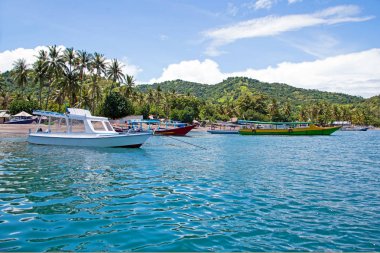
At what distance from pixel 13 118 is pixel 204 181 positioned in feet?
218

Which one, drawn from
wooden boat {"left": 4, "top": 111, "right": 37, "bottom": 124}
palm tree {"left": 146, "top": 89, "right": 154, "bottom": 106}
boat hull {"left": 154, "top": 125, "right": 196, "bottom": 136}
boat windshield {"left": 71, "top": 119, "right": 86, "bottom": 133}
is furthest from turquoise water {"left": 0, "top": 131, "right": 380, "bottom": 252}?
palm tree {"left": 146, "top": 89, "right": 154, "bottom": 106}

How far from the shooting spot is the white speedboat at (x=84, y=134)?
29.6m

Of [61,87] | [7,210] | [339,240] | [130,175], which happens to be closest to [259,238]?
[339,240]

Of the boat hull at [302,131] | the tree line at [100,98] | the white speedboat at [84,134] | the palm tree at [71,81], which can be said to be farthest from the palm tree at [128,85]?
the white speedboat at [84,134]

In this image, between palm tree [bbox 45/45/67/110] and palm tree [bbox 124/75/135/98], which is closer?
palm tree [bbox 45/45/67/110]

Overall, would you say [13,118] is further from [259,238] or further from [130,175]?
[259,238]

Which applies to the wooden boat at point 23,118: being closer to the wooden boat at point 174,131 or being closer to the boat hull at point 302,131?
the wooden boat at point 174,131

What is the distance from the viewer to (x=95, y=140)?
96.8 feet

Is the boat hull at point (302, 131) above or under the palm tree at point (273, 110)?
under

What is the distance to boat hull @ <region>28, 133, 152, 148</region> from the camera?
29.4 m

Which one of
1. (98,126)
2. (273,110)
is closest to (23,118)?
(98,126)

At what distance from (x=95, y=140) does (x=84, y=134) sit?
1.33 metres

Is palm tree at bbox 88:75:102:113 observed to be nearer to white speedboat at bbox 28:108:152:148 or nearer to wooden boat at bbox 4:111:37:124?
wooden boat at bbox 4:111:37:124

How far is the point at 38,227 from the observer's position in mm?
7734
